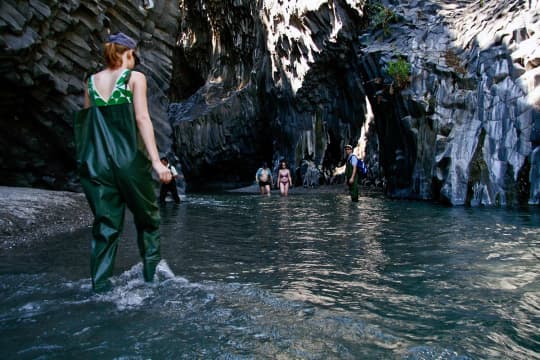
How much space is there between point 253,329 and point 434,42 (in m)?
17.0

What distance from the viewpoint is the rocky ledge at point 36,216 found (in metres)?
6.78

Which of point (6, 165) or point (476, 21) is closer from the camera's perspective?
point (6, 165)

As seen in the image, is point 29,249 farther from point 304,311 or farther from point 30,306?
point 304,311

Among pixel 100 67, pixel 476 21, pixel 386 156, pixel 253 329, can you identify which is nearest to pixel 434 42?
pixel 476 21

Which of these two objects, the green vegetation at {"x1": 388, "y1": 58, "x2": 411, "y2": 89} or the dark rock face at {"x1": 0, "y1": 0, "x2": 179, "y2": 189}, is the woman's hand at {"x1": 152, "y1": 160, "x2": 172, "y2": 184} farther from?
the green vegetation at {"x1": 388, "y1": 58, "x2": 411, "y2": 89}

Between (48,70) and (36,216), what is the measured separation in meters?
6.25

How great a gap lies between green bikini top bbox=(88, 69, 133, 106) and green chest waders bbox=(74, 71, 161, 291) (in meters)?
0.04

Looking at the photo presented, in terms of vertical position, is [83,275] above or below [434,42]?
below

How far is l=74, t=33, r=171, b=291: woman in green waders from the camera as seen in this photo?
3730 mm

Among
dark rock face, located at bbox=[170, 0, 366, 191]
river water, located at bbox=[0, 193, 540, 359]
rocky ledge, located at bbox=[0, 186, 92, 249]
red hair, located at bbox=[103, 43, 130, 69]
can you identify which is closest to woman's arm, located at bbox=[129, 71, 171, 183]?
red hair, located at bbox=[103, 43, 130, 69]

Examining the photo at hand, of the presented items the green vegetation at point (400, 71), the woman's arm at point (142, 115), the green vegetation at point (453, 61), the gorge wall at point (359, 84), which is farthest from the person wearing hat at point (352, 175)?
the woman's arm at point (142, 115)

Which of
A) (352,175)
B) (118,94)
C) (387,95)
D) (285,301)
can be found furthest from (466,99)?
(118,94)

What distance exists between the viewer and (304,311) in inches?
129

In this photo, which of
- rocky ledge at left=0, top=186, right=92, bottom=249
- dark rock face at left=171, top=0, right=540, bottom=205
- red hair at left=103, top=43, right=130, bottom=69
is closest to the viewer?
red hair at left=103, top=43, right=130, bottom=69
